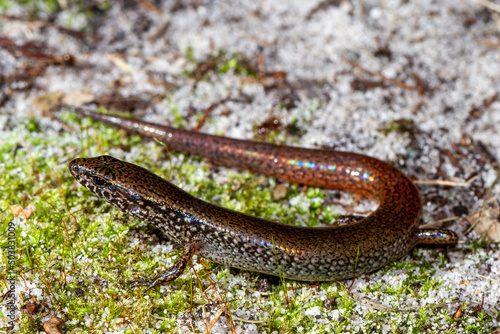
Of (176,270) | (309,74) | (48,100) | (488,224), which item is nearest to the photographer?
(176,270)

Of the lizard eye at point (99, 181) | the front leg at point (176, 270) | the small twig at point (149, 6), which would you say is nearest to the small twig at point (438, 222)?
the front leg at point (176, 270)

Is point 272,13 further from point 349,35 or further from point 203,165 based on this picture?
point 203,165

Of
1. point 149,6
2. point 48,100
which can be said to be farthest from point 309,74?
point 48,100

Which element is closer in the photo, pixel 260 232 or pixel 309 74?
pixel 260 232

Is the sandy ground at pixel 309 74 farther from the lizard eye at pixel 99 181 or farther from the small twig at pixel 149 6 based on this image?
the lizard eye at pixel 99 181

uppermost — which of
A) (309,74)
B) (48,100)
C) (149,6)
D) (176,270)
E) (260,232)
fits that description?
(149,6)

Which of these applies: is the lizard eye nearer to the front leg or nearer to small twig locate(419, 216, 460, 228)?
the front leg

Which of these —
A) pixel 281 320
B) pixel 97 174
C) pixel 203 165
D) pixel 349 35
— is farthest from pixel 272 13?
pixel 281 320

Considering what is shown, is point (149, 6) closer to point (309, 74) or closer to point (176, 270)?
point (309, 74)

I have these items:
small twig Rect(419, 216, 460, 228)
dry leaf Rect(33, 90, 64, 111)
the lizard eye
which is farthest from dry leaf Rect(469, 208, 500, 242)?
dry leaf Rect(33, 90, 64, 111)
